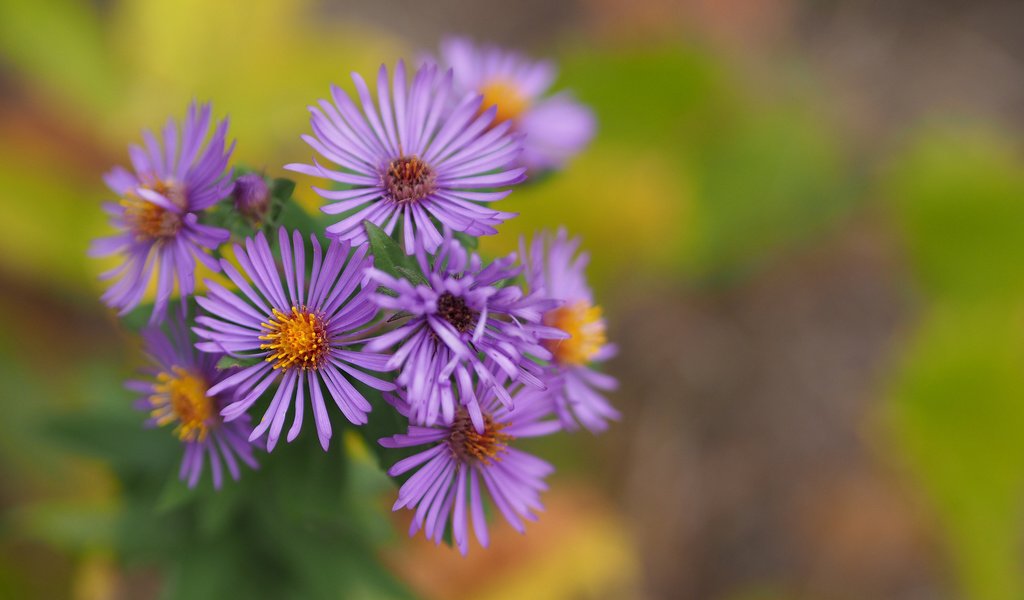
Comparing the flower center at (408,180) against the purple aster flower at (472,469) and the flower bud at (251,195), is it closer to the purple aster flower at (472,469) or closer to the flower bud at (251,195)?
the flower bud at (251,195)

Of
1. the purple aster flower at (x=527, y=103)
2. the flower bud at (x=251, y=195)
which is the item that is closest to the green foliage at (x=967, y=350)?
the purple aster flower at (x=527, y=103)

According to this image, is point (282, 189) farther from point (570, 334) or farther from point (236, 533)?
point (236, 533)

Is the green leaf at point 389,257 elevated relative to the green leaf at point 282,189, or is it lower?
lower

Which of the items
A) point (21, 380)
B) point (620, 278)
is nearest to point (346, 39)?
point (620, 278)

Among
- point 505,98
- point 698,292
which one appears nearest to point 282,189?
point 505,98

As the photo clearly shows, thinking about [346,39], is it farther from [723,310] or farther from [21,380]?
[723,310]

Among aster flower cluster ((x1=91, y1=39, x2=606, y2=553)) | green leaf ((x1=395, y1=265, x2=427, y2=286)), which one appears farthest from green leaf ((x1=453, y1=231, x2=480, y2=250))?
green leaf ((x1=395, y1=265, x2=427, y2=286))

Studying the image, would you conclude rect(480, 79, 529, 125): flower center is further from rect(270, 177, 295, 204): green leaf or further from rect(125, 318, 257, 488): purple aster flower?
rect(125, 318, 257, 488): purple aster flower
